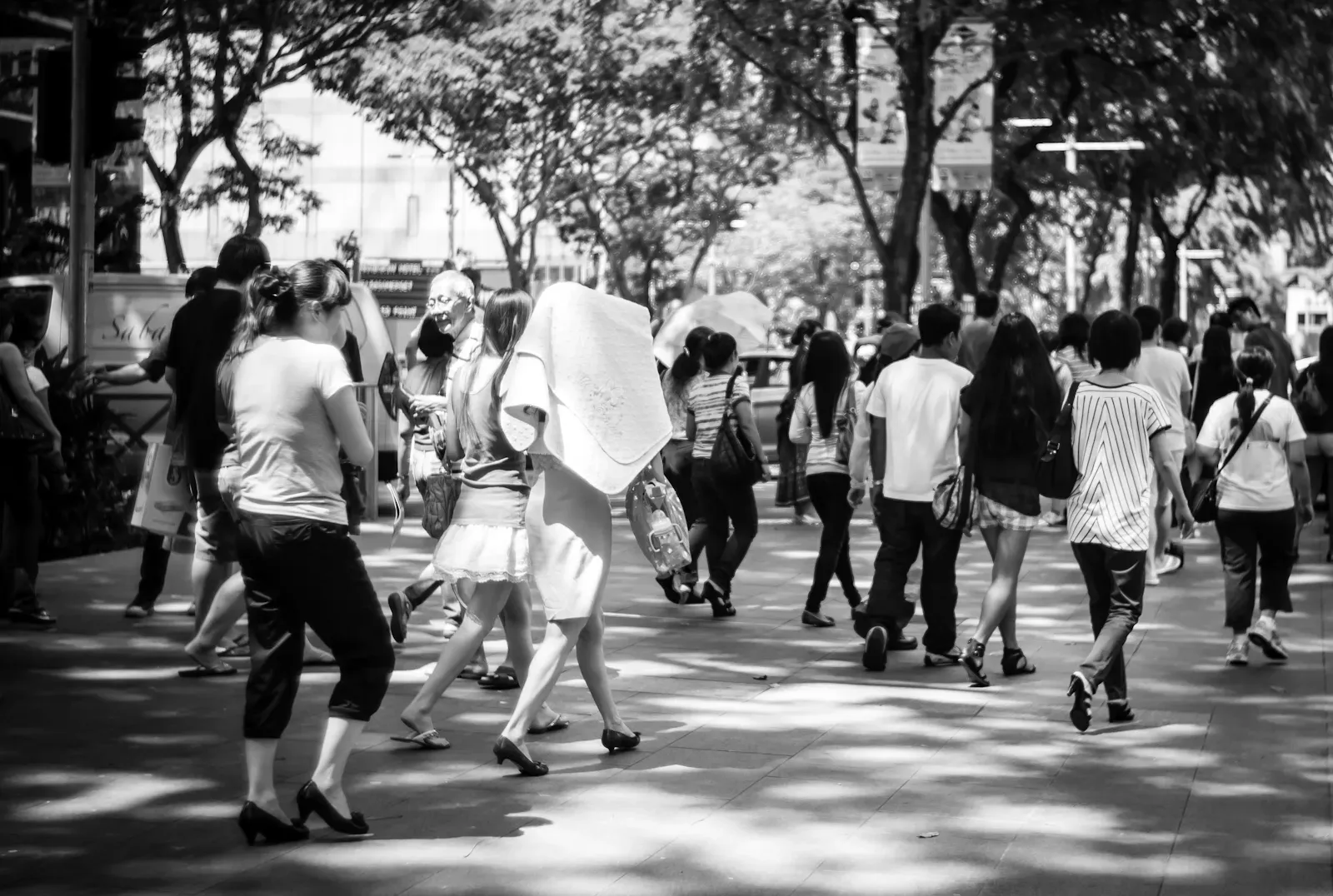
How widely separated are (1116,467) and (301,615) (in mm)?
3601

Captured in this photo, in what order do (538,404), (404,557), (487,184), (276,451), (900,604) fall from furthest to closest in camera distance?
(487,184) < (404,557) < (900,604) < (538,404) < (276,451)

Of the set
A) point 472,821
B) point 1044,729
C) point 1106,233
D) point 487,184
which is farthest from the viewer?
point 1106,233

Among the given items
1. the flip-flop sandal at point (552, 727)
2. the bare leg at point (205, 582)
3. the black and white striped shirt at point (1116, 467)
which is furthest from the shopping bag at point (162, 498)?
the black and white striped shirt at point (1116, 467)

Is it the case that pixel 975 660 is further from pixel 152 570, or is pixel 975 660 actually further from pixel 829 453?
pixel 152 570

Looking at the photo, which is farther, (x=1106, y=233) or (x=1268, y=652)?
(x=1106, y=233)

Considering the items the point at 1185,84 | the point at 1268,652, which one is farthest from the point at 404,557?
the point at 1185,84

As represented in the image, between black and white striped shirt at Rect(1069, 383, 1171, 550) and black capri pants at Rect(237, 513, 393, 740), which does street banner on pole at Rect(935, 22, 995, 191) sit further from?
black capri pants at Rect(237, 513, 393, 740)

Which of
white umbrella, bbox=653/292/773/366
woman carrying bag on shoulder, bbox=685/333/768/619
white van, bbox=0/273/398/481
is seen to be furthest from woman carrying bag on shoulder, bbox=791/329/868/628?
white umbrella, bbox=653/292/773/366

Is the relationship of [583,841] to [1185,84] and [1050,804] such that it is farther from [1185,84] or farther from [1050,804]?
[1185,84]

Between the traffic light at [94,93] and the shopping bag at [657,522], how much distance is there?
6.48 meters

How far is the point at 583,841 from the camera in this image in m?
5.62

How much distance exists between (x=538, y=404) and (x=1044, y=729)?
8.91 feet

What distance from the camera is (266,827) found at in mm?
5480

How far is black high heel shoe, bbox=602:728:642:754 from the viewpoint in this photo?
6.91 meters
